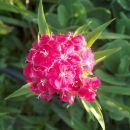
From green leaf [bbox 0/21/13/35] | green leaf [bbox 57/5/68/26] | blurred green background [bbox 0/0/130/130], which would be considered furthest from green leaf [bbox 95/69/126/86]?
green leaf [bbox 0/21/13/35]

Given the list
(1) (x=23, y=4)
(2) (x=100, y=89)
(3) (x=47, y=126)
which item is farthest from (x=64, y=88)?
(1) (x=23, y=4)

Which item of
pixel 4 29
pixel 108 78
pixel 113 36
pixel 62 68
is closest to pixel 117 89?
pixel 108 78

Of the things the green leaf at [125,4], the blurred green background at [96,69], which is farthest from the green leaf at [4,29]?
A: the green leaf at [125,4]

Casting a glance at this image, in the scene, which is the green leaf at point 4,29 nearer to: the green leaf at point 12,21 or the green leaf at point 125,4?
the green leaf at point 12,21

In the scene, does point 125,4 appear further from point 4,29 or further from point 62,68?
point 62,68

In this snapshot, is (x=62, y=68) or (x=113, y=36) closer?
(x=62, y=68)

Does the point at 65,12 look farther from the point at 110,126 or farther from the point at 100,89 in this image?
the point at 110,126
